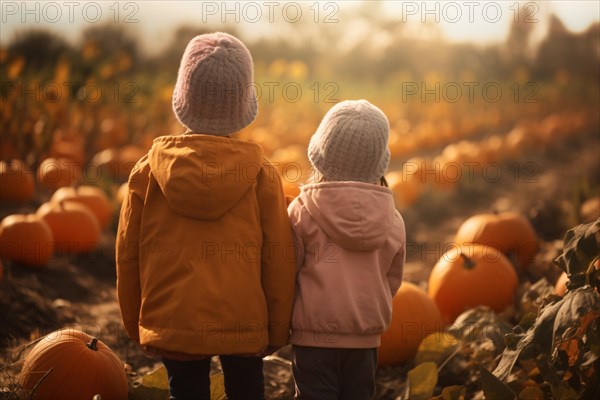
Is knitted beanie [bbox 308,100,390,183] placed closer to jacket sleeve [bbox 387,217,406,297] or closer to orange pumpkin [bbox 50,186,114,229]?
jacket sleeve [bbox 387,217,406,297]

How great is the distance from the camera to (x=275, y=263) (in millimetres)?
2564

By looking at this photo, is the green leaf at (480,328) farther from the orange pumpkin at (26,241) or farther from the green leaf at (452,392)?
the orange pumpkin at (26,241)

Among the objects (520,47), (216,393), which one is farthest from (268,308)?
(520,47)

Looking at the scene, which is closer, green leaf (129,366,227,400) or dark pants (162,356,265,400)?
dark pants (162,356,265,400)

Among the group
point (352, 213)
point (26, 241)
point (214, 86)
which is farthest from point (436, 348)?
point (26, 241)

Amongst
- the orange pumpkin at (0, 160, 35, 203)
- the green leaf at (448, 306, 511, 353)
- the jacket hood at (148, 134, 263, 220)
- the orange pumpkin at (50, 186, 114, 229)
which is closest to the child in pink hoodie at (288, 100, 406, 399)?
the jacket hood at (148, 134, 263, 220)

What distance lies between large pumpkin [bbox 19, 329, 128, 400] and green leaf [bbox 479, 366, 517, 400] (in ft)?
4.70

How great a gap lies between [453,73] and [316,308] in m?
16.6

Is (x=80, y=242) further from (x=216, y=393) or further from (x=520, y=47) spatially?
(x=520, y=47)

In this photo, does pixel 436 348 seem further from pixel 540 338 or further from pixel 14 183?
pixel 14 183

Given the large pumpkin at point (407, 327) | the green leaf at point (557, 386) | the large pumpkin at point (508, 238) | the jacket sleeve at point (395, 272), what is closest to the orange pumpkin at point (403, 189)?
the large pumpkin at point (508, 238)

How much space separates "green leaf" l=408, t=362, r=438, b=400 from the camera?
3.07 meters

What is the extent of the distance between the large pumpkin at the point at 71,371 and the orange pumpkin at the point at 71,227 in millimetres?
2205

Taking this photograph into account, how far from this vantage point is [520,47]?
58.3 feet
